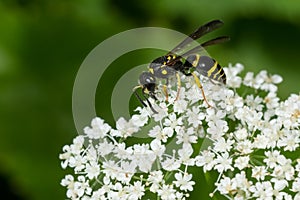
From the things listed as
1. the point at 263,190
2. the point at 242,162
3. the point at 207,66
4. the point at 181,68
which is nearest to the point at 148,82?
the point at 181,68

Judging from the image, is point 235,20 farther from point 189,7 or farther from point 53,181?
point 53,181

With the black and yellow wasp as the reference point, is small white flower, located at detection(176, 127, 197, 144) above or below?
below

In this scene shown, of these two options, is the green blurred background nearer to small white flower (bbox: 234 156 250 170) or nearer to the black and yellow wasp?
the black and yellow wasp

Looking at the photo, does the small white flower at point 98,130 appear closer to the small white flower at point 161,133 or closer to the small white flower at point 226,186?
the small white flower at point 161,133

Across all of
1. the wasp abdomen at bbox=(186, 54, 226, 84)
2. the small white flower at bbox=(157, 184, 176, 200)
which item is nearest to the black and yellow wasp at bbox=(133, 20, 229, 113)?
the wasp abdomen at bbox=(186, 54, 226, 84)

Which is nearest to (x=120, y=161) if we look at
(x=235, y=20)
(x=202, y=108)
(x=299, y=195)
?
(x=202, y=108)

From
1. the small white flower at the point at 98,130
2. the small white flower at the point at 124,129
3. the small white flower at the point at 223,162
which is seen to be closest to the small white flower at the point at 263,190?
the small white flower at the point at 223,162
